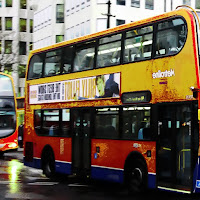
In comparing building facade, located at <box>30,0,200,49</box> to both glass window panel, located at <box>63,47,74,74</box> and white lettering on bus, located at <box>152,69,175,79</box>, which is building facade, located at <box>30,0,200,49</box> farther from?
white lettering on bus, located at <box>152,69,175,79</box>

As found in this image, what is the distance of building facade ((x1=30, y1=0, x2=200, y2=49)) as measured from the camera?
49.8 m

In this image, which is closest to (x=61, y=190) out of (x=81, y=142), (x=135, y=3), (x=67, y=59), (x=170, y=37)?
(x=81, y=142)

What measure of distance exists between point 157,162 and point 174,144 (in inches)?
29.2

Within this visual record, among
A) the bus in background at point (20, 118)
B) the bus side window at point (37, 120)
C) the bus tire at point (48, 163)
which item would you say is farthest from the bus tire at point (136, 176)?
the bus in background at point (20, 118)

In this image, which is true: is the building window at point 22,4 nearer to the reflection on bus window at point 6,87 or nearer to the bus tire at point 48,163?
the reflection on bus window at point 6,87

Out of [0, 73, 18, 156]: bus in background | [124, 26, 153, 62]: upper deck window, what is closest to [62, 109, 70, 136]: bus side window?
[124, 26, 153, 62]: upper deck window

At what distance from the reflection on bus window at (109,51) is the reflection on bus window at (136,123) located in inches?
54.6

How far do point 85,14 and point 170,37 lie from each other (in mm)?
37506

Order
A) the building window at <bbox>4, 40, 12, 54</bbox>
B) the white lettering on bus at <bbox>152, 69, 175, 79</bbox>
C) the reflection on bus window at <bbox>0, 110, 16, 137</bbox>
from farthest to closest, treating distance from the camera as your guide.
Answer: the building window at <bbox>4, 40, 12, 54</bbox>, the reflection on bus window at <bbox>0, 110, 16, 137</bbox>, the white lettering on bus at <bbox>152, 69, 175, 79</bbox>

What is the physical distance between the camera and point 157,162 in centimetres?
1377

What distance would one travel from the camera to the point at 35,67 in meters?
19.9

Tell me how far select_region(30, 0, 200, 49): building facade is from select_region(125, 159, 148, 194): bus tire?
33.1 m

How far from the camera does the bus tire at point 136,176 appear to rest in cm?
1430

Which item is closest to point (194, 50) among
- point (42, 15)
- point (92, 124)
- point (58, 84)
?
point (92, 124)
